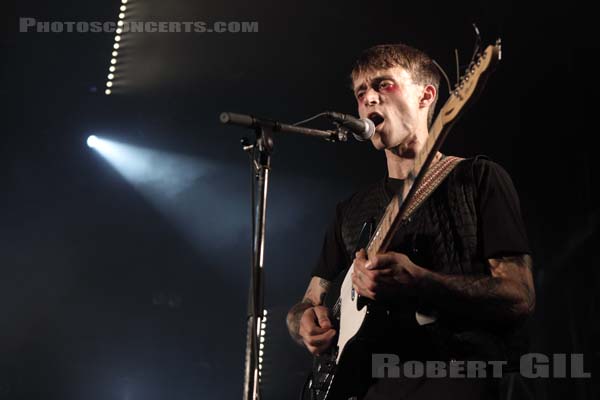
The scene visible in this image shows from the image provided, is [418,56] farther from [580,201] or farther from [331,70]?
[580,201]

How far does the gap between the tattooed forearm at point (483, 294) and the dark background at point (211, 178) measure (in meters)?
2.61

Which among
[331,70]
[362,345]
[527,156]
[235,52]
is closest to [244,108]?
[235,52]

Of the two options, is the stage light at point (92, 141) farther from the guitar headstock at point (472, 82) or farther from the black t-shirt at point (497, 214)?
the guitar headstock at point (472, 82)

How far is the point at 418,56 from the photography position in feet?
8.91

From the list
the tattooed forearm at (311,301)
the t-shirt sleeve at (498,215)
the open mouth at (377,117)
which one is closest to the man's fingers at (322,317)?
the tattooed forearm at (311,301)

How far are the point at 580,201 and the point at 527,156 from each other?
1.64 feet

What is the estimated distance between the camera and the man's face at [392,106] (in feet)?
8.14

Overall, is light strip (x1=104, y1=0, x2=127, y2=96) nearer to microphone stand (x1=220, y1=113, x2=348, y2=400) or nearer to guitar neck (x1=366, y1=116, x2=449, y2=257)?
microphone stand (x1=220, y1=113, x2=348, y2=400)

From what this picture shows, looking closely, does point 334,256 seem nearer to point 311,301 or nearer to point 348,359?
point 311,301

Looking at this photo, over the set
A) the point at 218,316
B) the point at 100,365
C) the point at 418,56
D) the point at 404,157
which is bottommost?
the point at 100,365

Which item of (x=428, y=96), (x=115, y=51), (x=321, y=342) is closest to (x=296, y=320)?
(x=321, y=342)

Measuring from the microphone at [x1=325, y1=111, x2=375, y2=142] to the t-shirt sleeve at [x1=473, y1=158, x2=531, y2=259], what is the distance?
44cm

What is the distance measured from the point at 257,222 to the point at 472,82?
0.75 meters

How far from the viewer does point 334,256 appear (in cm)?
275
